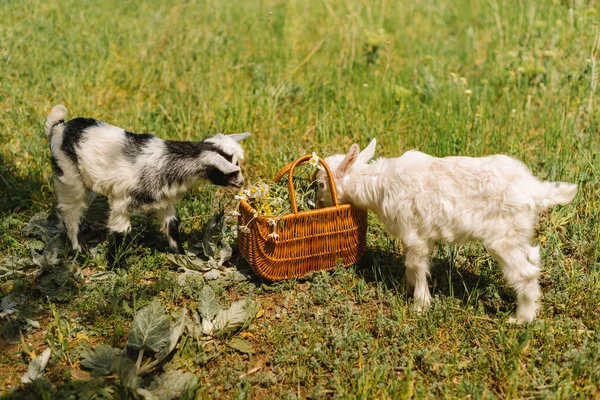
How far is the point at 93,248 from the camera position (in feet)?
16.1

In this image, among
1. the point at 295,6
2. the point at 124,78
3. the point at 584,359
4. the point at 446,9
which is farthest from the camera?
the point at 446,9

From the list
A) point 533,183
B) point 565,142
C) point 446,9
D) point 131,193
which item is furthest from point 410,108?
point 446,9

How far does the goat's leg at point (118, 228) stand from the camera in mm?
4531

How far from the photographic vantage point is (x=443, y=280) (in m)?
4.58

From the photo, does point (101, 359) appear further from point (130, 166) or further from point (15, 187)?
point (15, 187)

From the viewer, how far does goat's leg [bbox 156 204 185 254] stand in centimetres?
477

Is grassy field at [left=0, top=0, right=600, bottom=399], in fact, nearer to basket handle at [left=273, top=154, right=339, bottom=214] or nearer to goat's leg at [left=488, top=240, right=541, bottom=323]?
goat's leg at [left=488, top=240, right=541, bottom=323]

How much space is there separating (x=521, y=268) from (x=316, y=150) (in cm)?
275

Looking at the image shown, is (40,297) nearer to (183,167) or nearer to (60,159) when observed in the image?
(60,159)

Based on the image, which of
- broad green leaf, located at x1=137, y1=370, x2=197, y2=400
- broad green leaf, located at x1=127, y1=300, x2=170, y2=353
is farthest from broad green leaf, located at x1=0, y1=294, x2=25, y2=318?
broad green leaf, located at x1=137, y1=370, x2=197, y2=400

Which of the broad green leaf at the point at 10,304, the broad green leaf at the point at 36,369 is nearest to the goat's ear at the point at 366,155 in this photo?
the broad green leaf at the point at 36,369

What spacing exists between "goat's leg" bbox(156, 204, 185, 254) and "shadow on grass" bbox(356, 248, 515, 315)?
1555 mm

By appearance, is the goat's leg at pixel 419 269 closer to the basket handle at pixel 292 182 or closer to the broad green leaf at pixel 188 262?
the basket handle at pixel 292 182

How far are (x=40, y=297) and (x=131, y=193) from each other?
3.41 ft
